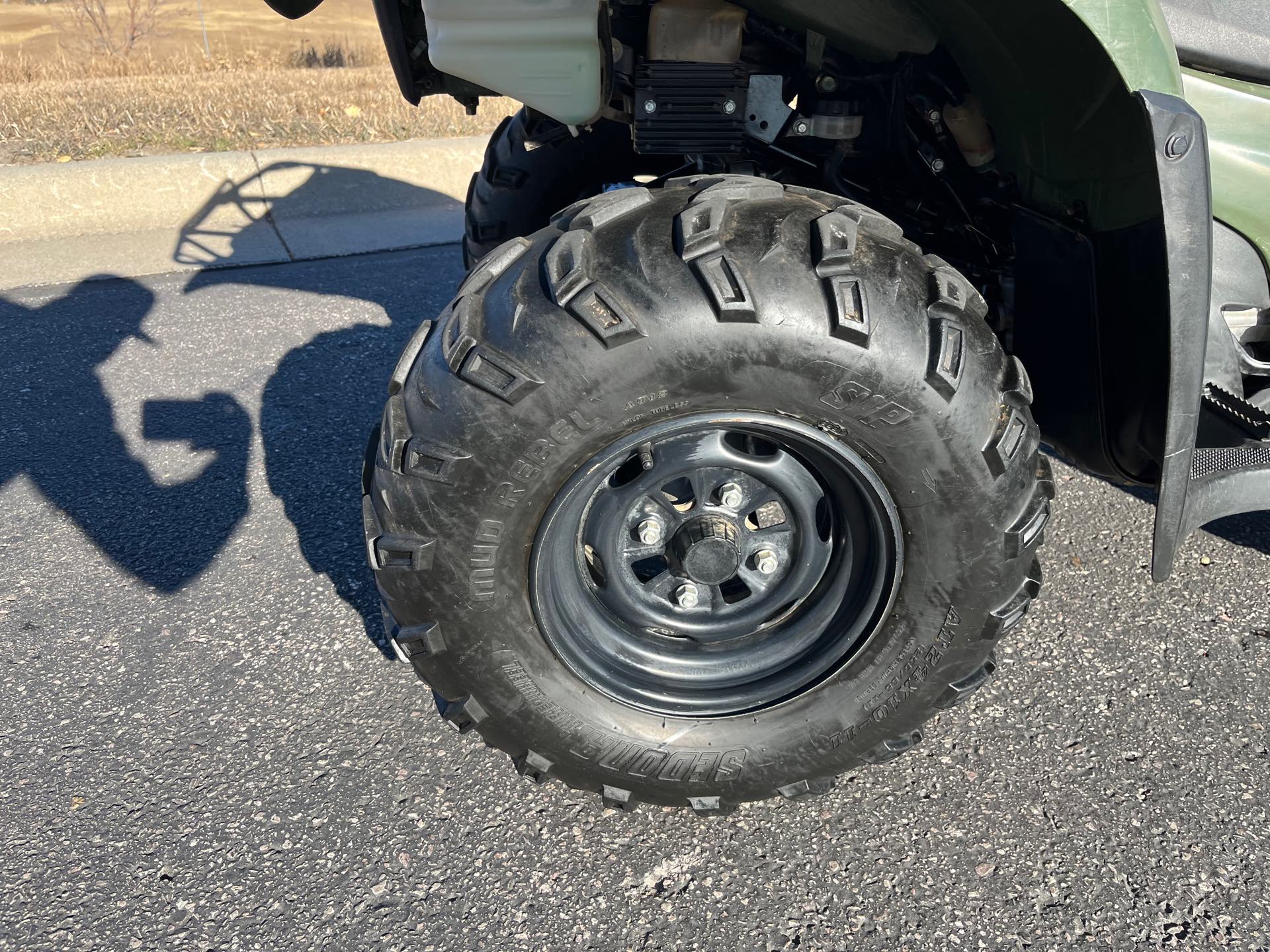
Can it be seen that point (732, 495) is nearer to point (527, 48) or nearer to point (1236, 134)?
point (527, 48)

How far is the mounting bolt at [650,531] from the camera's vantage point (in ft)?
7.18

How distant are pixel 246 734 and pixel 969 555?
69.9 inches

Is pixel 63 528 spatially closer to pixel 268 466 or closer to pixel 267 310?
pixel 268 466

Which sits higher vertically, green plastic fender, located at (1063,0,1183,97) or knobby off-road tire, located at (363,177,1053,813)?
green plastic fender, located at (1063,0,1183,97)

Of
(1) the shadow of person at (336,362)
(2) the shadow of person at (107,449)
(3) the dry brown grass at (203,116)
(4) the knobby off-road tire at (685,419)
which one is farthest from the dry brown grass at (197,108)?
(4) the knobby off-road tire at (685,419)

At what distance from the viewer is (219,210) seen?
650 centimetres

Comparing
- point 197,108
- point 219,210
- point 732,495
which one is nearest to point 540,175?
point 732,495

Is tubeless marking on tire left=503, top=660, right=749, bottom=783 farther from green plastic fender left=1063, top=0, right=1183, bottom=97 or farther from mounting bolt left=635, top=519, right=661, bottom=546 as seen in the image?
green plastic fender left=1063, top=0, right=1183, bottom=97

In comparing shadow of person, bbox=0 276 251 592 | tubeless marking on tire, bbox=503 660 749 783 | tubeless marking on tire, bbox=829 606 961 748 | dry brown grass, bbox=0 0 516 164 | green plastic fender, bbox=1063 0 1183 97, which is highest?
green plastic fender, bbox=1063 0 1183 97

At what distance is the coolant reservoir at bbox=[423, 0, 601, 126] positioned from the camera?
2062 mm

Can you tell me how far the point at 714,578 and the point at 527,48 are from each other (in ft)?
4.04

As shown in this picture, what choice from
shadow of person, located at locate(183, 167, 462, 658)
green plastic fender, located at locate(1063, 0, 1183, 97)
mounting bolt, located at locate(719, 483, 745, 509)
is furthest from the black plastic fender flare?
green plastic fender, located at locate(1063, 0, 1183, 97)

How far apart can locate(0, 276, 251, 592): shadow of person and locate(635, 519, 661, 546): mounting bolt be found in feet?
5.35

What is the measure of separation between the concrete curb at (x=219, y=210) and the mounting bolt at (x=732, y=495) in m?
4.56
